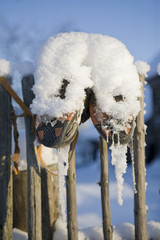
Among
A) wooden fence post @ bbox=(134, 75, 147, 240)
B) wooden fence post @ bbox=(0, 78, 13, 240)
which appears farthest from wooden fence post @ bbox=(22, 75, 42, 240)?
wooden fence post @ bbox=(134, 75, 147, 240)

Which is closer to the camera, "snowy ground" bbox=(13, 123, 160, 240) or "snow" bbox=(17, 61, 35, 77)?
"snow" bbox=(17, 61, 35, 77)

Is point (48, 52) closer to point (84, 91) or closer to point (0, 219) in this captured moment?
point (84, 91)

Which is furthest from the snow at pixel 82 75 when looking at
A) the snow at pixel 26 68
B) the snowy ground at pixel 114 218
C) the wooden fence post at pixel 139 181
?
the snowy ground at pixel 114 218

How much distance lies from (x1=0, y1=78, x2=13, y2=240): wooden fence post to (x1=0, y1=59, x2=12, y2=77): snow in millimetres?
193

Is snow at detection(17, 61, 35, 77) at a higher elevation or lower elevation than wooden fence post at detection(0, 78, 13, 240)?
higher

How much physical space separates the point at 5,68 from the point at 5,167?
3.12 ft

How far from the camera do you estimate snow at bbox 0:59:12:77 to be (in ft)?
7.61

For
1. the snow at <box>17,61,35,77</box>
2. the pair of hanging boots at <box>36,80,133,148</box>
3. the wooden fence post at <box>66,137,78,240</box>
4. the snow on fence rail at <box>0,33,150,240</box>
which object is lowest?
the wooden fence post at <box>66,137,78,240</box>

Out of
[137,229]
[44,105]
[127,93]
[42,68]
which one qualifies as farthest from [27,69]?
[137,229]

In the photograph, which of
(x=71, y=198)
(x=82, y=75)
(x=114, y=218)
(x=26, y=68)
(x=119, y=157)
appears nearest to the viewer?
(x=82, y=75)

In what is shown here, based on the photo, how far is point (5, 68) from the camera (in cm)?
233

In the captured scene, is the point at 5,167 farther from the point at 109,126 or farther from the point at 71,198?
the point at 109,126

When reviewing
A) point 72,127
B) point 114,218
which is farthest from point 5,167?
point 114,218

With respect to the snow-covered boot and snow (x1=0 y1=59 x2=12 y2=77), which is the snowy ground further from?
the snow-covered boot
